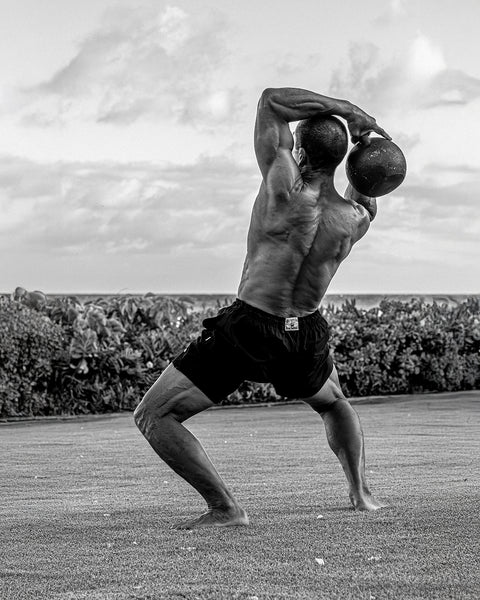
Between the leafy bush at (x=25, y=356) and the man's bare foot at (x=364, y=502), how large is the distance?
753cm

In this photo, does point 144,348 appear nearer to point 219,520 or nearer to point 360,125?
point 219,520

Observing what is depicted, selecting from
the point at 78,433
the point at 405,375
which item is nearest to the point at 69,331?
the point at 78,433

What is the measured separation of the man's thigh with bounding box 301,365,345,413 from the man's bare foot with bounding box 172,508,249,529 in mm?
749

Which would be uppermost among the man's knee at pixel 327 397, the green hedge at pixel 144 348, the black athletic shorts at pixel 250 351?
the black athletic shorts at pixel 250 351

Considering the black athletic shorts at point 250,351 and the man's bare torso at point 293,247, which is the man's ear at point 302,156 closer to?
the man's bare torso at point 293,247

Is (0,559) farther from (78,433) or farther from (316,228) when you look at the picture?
(78,433)

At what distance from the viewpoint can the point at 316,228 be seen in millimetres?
5867

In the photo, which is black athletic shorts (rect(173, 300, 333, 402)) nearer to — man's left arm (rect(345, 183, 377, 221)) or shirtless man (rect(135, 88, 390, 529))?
shirtless man (rect(135, 88, 390, 529))

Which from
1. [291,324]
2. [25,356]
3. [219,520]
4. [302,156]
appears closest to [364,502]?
[219,520]

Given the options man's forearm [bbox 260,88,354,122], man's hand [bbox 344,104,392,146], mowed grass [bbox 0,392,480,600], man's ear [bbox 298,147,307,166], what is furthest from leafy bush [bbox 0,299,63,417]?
man's forearm [bbox 260,88,354,122]

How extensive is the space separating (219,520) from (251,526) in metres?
0.17

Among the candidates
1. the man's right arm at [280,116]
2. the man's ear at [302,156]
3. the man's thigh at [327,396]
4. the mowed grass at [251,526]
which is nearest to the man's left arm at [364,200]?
the man's ear at [302,156]

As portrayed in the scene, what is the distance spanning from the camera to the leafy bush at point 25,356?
13.2m

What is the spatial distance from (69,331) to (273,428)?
3006 millimetres
